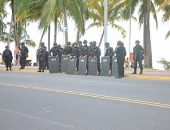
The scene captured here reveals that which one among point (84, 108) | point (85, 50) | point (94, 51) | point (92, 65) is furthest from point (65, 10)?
point (84, 108)

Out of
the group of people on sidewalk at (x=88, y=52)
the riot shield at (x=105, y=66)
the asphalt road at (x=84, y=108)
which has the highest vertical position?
the group of people on sidewalk at (x=88, y=52)

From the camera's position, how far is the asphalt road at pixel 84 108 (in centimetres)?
1075

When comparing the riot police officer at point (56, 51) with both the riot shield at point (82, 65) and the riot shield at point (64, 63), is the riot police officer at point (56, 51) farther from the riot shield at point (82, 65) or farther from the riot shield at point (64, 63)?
the riot shield at point (82, 65)

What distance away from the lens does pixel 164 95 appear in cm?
1631

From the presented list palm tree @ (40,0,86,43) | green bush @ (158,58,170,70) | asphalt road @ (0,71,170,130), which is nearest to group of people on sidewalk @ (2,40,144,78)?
palm tree @ (40,0,86,43)

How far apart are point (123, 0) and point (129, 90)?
2976 cm

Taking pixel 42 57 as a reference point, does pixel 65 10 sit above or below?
above

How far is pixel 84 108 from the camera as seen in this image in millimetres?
13211

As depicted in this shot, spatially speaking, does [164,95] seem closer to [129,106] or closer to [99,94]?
[99,94]

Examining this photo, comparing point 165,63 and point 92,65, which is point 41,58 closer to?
point 92,65

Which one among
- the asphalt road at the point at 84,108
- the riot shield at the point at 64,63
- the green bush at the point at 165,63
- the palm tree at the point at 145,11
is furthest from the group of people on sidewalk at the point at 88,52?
the green bush at the point at 165,63

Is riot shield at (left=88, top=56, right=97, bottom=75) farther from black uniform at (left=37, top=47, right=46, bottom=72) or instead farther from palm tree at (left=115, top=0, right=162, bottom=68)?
palm tree at (left=115, top=0, right=162, bottom=68)

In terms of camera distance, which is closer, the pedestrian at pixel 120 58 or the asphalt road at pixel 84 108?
the asphalt road at pixel 84 108

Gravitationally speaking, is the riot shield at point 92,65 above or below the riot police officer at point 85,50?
below
